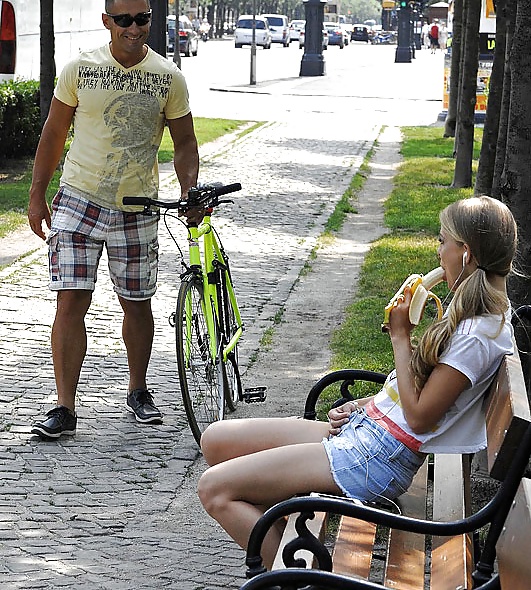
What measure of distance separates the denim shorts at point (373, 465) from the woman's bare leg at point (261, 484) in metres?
0.04

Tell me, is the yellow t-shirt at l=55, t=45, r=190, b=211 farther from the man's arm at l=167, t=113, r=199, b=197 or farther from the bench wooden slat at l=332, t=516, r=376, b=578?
the bench wooden slat at l=332, t=516, r=376, b=578

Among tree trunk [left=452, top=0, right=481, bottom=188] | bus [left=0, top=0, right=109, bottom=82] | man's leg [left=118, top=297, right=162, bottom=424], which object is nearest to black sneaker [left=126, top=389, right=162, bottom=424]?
man's leg [left=118, top=297, right=162, bottom=424]

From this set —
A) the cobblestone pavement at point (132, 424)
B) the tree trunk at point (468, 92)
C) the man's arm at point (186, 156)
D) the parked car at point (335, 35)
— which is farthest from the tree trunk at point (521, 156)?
the parked car at point (335, 35)

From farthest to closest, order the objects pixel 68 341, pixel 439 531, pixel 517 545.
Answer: pixel 68 341, pixel 439 531, pixel 517 545

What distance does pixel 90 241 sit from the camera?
621cm

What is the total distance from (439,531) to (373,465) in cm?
65

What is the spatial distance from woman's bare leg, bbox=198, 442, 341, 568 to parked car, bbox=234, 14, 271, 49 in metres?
75.7

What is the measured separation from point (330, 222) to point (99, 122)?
26.3 ft

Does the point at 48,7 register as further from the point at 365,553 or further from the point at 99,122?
the point at 365,553

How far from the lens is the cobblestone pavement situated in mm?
4754

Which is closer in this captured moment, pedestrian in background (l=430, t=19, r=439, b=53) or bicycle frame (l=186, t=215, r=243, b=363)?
bicycle frame (l=186, t=215, r=243, b=363)

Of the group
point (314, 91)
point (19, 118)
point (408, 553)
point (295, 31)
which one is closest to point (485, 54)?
point (19, 118)

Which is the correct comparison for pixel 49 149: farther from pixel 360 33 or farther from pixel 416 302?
pixel 360 33

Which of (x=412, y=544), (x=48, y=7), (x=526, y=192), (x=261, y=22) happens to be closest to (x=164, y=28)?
(x=48, y=7)
